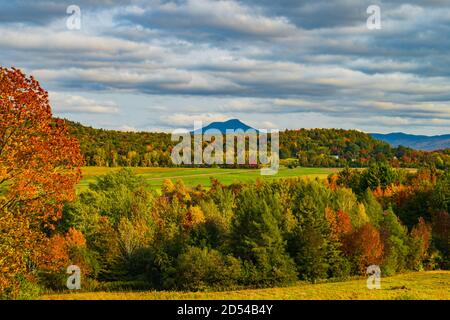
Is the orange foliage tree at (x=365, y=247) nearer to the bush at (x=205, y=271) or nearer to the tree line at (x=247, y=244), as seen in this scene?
the tree line at (x=247, y=244)

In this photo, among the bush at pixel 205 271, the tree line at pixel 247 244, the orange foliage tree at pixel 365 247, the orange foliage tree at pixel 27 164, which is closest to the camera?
the orange foliage tree at pixel 27 164

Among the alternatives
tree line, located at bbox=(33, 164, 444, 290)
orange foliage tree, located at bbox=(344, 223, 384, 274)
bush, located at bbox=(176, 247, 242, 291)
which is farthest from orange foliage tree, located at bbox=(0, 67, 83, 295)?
orange foliage tree, located at bbox=(344, 223, 384, 274)

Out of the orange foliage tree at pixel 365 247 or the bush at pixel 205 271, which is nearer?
the bush at pixel 205 271

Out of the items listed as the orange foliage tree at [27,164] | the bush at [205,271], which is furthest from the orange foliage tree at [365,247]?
the orange foliage tree at [27,164]

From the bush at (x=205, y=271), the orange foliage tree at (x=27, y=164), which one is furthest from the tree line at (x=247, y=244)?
the orange foliage tree at (x=27, y=164)

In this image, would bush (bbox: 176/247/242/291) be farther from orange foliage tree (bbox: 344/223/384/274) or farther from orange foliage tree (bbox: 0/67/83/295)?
orange foliage tree (bbox: 0/67/83/295)

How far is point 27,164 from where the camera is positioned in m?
26.2

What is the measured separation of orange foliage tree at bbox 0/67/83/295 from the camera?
25.8m

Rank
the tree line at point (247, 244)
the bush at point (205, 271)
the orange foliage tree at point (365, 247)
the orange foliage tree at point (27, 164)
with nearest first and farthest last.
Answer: the orange foliage tree at point (27, 164) → the bush at point (205, 271) → the tree line at point (247, 244) → the orange foliage tree at point (365, 247)

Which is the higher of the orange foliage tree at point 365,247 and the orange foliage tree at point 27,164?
the orange foliage tree at point 27,164

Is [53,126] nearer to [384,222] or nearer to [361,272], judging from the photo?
[361,272]

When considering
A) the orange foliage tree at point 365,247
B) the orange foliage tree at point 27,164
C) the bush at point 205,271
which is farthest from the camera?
the orange foliage tree at point 365,247

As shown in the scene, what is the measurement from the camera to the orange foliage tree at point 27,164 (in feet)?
84.5

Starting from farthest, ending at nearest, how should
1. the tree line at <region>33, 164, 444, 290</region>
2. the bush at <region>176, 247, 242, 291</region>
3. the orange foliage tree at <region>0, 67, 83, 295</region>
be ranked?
the tree line at <region>33, 164, 444, 290</region>
the bush at <region>176, 247, 242, 291</region>
the orange foliage tree at <region>0, 67, 83, 295</region>
